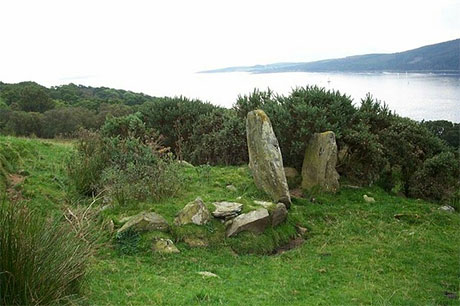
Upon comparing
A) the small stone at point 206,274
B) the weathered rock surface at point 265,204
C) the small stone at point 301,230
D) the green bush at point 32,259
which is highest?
the green bush at point 32,259

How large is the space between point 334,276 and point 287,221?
2.25 metres

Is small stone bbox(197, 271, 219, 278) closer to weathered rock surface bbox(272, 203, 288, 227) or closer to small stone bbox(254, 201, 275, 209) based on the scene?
weathered rock surface bbox(272, 203, 288, 227)

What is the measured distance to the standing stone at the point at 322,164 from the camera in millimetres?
10133

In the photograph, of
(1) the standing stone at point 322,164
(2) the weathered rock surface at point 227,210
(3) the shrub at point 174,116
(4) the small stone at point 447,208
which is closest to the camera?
(2) the weathered rock surface at point 227,210

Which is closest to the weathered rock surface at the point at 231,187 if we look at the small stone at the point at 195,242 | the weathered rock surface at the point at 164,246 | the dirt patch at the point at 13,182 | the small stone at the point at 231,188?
the small stone at the point at 231,188

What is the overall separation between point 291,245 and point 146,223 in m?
2.74

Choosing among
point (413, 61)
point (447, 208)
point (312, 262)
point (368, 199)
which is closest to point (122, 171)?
point (312, 262)

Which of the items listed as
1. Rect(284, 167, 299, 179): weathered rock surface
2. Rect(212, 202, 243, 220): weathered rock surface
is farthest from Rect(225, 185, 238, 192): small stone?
Rect(284, 167, 299, 179): weathered rock surface

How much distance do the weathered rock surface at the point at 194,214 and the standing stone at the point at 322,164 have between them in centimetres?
366

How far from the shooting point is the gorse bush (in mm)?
8273

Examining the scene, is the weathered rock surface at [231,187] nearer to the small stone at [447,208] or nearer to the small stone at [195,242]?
the small stone at [195,242]

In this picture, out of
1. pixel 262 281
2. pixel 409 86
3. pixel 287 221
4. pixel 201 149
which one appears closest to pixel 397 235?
pixel 287 221

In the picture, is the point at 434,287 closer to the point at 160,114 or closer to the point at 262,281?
the point at 262,281

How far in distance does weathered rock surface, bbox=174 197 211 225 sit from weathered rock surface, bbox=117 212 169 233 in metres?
0.28
